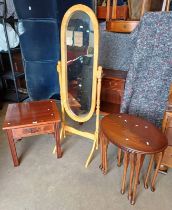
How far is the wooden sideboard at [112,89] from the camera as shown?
1850 millimetres

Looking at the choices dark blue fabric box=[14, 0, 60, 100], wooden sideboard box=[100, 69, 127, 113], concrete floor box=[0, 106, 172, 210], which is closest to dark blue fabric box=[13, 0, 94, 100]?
dark blue fabric box=[14, 0, 60, 100]

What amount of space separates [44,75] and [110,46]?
858mm

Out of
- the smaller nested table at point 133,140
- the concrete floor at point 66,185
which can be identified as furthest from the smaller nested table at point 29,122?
the smaller nested table at point 133,140

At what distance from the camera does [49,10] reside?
Answer: 6.32ft

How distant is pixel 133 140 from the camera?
1.12 meters

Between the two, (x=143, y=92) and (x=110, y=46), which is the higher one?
(x=110, y=46)

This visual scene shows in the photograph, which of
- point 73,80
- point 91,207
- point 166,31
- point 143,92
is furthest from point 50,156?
Result: point 166,31

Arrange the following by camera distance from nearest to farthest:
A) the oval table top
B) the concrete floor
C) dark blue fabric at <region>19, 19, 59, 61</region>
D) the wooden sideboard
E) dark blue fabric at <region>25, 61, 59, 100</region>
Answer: the oval table top → the concrete floor → the wooden sideboard → dark blue fabric at <region>19, 19, 59, 61</region> → dark blue fabric at <region>25, 61, 59, 100</region>

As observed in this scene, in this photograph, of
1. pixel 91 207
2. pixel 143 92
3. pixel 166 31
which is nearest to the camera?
pixel 91 207

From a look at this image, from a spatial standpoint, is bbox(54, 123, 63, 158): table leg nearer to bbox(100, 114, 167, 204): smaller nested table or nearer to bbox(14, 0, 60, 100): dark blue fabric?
bbox(100, 114, 167, 204): smaller nested table

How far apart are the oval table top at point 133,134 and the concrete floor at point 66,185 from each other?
448 mm

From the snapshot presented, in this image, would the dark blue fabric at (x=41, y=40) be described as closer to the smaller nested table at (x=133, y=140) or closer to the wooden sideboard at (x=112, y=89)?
the wooden sideboard at (x=112, y=89)

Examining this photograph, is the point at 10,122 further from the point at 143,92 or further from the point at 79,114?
the point at 143,92

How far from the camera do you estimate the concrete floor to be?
126cm
